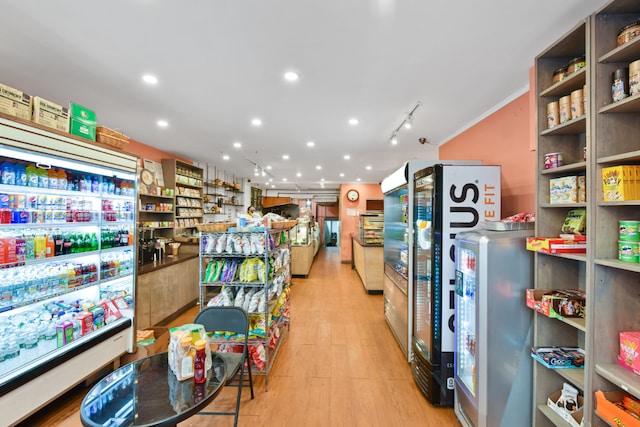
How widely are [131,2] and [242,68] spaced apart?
868 mm

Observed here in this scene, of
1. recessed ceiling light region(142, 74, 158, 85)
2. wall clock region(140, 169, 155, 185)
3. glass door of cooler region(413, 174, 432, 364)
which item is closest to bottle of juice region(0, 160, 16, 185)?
recessed ceiling light region(142, 74, 158, 85)

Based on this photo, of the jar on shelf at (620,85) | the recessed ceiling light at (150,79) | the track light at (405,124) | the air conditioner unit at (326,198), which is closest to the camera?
the jar on shelf at (620,85)

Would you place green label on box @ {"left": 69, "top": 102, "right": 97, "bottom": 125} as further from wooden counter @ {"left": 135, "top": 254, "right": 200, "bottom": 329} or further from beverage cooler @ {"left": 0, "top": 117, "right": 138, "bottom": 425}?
wooden counter @ {"left": 135, "top": 254, "right": 200, "bottom": 329}

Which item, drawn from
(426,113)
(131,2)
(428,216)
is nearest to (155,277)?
(131,2)

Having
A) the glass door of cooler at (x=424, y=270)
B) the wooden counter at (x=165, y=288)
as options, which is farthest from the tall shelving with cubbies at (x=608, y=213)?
the wooden counter at (x=165, y=288)

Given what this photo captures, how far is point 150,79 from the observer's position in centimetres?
253

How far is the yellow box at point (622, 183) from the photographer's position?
4.08 ft

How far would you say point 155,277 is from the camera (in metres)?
3.78

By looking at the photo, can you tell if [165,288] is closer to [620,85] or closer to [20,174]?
[20,174]

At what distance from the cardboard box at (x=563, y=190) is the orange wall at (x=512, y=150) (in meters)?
0.78

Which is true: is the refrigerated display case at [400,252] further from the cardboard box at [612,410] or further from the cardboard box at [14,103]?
the cardboard box at [14,103]

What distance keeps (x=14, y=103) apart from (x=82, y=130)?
1.58ft

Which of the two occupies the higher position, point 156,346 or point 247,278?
point 247,278

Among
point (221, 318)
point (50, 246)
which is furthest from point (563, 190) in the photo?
point (50, 246)
